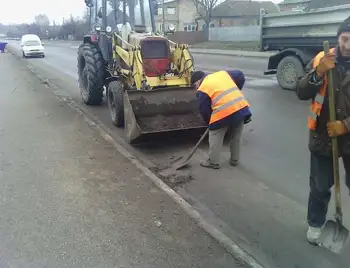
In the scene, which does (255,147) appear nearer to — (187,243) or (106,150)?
(106,150)

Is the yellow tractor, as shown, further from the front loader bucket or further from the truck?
the truck

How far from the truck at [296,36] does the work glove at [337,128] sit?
754 centimetres

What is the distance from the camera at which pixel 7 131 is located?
7.60m

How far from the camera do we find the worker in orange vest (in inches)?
116

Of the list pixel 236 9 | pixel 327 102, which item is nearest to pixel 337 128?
pixel 327 102

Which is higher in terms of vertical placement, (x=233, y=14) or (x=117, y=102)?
(x=233, y=14)

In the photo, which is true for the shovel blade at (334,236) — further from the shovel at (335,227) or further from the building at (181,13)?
the building at (181,13)

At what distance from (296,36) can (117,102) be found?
629cm

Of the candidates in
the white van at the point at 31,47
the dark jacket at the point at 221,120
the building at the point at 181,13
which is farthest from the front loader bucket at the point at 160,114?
the building at the point at 181,13

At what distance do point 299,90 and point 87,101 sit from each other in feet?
24.2

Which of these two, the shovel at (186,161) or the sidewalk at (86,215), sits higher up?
the shovel at (186,161)

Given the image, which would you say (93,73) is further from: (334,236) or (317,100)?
(334,236)

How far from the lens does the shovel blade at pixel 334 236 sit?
3227 mm

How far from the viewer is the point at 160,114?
260 inches
